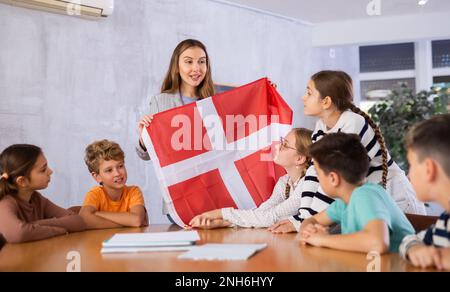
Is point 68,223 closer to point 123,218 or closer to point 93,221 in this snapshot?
point 93,221

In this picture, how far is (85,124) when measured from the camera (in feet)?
13.7

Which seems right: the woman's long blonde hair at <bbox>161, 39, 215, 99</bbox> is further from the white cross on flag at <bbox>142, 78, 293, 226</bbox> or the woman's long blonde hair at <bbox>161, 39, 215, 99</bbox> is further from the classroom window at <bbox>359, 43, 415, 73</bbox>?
the classroom window at <bbox>359, 43, 415, 73</bbox>

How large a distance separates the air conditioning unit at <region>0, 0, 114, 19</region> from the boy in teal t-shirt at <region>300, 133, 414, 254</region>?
2.92m

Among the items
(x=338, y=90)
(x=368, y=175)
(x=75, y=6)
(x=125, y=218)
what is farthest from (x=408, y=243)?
(x=75, y=6)

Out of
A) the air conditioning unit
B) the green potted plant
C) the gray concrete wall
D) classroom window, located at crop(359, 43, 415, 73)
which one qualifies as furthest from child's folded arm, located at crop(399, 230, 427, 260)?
classroom window, located at crop(359, 43, 415, 73)

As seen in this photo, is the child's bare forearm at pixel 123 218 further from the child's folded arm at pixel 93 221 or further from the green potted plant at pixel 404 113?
the green potted plant at pixel 404 113

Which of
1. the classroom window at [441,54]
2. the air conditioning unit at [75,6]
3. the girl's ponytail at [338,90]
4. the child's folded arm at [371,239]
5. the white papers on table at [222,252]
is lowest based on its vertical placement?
the white papers on table at [222,252]

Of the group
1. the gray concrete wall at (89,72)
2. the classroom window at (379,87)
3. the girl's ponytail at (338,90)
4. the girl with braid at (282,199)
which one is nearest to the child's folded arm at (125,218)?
the girl with braid at (282,199)

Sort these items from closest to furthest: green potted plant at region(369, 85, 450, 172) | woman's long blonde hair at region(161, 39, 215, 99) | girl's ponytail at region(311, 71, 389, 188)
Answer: girl's ponytail at region(311, 71, 389, 188), woman's long blonde hair at region(161, 39, 215, 99), green potted plant at region(369, 85, 450, 172)

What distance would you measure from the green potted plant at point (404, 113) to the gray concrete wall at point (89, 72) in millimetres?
1990

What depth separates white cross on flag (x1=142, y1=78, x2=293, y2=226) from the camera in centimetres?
224

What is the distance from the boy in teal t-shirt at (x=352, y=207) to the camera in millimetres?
1365

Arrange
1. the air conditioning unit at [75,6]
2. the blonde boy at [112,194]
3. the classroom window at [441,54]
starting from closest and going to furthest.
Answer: the blonde boy at [112,194]
the air conditioning unit at [75,6]
the classroom window at [441,54]
